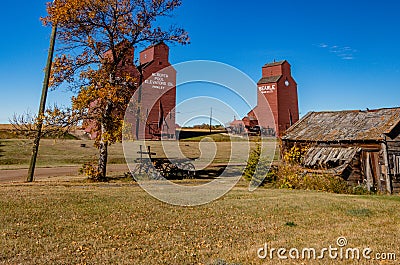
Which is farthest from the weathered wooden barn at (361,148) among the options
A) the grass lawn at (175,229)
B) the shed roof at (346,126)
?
the grass lawn at (175,229)

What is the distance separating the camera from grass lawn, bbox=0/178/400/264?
15.6 ft

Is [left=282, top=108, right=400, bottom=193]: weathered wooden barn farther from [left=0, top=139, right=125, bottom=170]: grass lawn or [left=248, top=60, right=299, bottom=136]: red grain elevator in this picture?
[left=248, top=60, right=299, bottom=136]: red grain elevator

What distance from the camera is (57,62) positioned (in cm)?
1714

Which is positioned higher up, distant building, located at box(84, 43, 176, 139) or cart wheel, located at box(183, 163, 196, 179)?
distant building, located at box(84, 43, 176, 139)

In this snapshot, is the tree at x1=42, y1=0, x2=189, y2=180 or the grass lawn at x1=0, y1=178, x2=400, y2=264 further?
the tree at x1=42, y1=0, x2=189, y2=180

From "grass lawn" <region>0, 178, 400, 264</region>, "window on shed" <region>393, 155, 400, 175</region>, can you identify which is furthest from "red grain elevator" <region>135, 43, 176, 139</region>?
"window on shed" <region>393, 155, 400, 175</region>

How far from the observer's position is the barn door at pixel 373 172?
15.7m

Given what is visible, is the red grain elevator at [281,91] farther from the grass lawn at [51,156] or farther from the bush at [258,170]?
the bush at [258,170]

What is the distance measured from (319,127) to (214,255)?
55.6 ft

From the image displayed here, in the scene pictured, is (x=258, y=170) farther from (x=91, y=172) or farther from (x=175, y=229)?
(x=175, y=229)

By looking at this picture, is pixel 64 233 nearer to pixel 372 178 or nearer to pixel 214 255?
pixel 214 255

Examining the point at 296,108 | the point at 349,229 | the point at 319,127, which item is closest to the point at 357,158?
the point at 319,127

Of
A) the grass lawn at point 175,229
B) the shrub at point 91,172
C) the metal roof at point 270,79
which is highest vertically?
the metal roof at point 270,79

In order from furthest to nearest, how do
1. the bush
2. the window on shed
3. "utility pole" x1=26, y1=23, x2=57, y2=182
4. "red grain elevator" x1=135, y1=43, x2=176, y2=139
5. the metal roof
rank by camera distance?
the metal roof → "red grain elevator" x1=135, y1=43, x2=176, y2=139 → the bush → "utility pole" x1=26, y1=23, x2=57, y2=182 → the window on shed
